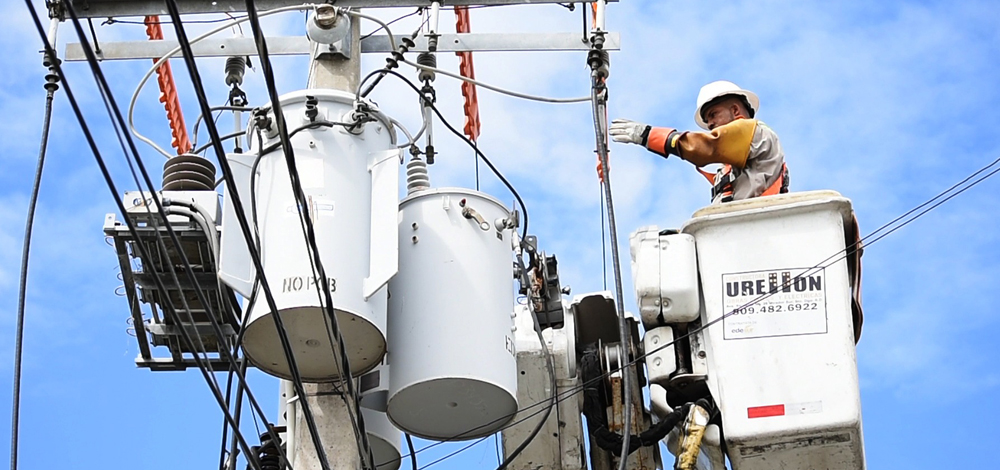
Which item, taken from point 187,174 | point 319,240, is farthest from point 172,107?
point 319,240

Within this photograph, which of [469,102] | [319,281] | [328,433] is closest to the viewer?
[319,281]

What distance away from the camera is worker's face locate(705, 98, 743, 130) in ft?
23.8

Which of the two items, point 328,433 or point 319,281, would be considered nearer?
point 319,281

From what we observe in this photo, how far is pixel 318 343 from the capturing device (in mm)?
5277

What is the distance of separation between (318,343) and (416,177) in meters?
1.16

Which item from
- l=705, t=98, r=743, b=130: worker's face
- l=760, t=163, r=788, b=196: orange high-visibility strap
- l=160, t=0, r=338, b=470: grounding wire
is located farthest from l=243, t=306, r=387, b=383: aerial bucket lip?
l=705, t=98, r=743, b=130: worker's face

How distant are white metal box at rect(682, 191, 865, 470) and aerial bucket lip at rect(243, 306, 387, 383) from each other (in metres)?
1.57

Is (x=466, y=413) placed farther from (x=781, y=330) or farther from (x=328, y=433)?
(x=781, y=330)

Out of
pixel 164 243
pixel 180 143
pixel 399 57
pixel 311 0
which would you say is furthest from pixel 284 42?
pixel 180 143

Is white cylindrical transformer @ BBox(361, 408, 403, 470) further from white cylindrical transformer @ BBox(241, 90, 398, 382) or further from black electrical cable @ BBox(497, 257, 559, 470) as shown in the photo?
white cylindrical transformer @ BBox(241, 90, 398, 382)

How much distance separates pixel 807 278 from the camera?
5957 mm

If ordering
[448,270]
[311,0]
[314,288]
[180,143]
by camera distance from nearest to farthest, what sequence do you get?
[314,288], [448,270], [311,0], [180,143]

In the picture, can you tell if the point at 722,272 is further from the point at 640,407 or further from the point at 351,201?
the point at 351,201

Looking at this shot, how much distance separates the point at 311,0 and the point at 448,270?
176cm
